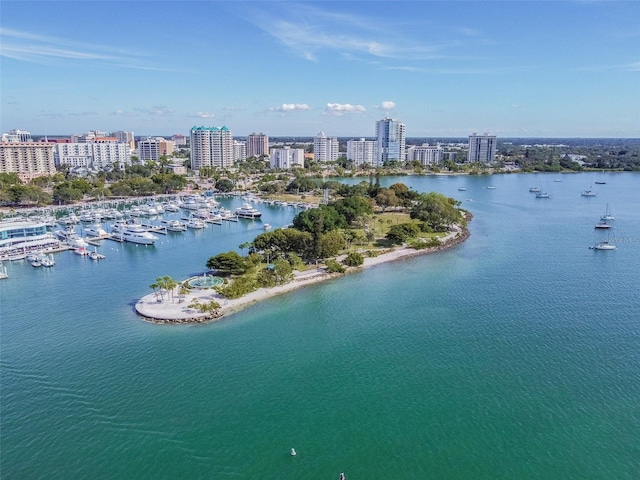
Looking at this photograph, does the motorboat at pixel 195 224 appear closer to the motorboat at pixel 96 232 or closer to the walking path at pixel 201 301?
the motorboat at pixel 96 232

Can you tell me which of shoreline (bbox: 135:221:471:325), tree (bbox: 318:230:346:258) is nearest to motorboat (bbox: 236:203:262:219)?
tree (bbox: 318:230:346:258)

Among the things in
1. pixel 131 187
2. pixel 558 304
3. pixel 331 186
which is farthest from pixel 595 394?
pixel 131 187

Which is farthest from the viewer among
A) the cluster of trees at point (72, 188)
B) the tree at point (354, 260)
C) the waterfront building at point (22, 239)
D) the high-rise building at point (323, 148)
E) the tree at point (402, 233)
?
the high-rise building at point (323, 148)

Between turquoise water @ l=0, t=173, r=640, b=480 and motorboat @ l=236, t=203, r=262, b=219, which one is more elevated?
motorboat @ l=236, t=203, r=262, b=219

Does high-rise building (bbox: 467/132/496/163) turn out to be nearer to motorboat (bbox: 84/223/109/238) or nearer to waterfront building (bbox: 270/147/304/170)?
waterfront building (bbox: 270/147/304/170)

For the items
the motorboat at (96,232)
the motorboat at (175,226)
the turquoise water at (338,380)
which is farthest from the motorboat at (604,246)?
the motorboat at (96,232)

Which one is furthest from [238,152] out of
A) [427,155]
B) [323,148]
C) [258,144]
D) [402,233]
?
[402,233]
